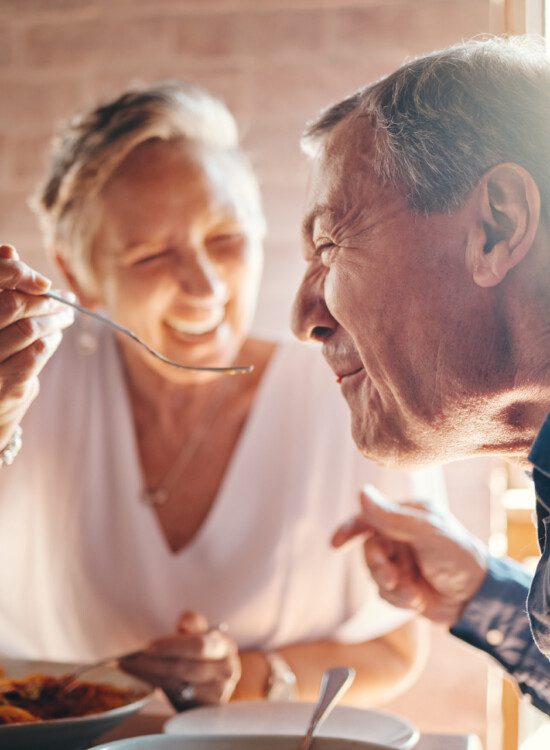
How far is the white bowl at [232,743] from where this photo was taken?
867 mm

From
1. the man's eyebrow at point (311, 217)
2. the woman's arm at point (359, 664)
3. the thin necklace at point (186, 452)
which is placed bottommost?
the woman's arm at point (359, 664)

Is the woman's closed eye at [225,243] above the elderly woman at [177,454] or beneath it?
above

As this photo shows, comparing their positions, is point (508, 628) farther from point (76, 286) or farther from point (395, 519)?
point (76, 286)

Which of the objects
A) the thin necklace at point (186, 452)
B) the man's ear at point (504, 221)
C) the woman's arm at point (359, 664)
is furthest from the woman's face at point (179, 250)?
the man's ear at point (504, 221)

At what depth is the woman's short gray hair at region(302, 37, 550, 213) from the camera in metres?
0.84

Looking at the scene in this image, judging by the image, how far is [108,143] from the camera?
1.81 m

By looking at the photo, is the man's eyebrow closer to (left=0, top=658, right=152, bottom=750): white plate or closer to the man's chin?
the man's chin

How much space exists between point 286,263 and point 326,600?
961mm

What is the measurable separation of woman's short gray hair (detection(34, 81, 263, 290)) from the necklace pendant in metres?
0.43

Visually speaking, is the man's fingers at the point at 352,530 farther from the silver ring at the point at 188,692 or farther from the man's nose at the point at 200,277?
the man's nose at the point at 200,277

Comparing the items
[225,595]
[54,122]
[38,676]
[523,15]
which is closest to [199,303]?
[225,595]

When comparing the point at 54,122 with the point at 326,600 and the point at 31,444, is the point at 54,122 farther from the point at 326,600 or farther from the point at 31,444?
the point at 326,600

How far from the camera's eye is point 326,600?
1.96 metres

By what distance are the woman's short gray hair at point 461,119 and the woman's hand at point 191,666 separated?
710 millimetres
